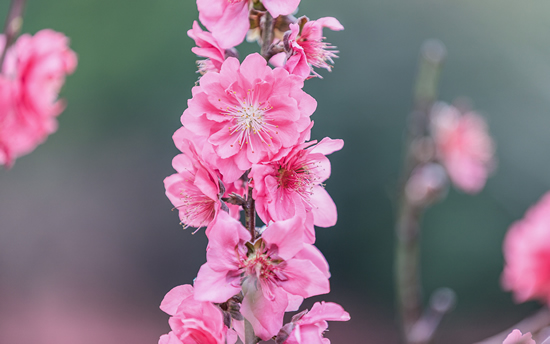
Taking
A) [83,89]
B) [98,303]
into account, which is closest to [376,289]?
[98,303]

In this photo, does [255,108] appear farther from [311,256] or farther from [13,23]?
[13,23]

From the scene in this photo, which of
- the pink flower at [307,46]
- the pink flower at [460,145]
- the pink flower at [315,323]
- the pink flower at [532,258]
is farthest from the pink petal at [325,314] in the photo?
the pink flower at [460,145]

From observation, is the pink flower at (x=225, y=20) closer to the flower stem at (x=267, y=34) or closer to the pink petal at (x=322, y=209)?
the flower stem at (x=267, y=34)

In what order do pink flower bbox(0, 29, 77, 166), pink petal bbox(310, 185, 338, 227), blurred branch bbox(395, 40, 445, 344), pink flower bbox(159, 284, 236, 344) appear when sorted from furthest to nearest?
1. blurred branch bbox(395, 40, 445, 344)
2. pink flower bbox(0, 29, 77, 166)
3. pink petal bbox(310, 185, 338, 227)
4. pink flower bbox(159, 284, 236, 344)

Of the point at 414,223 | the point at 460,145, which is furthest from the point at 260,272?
the point at 460,145

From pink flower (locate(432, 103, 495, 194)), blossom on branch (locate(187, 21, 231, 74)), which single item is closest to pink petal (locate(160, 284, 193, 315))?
blossom on branch (locate(187, 21, 231, 74))

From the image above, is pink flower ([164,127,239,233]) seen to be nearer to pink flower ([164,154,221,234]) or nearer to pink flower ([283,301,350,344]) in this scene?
pink flower ([164,154,221,234])

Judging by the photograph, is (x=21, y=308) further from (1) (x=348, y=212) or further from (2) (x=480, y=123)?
(2) (x=480, y=123)
